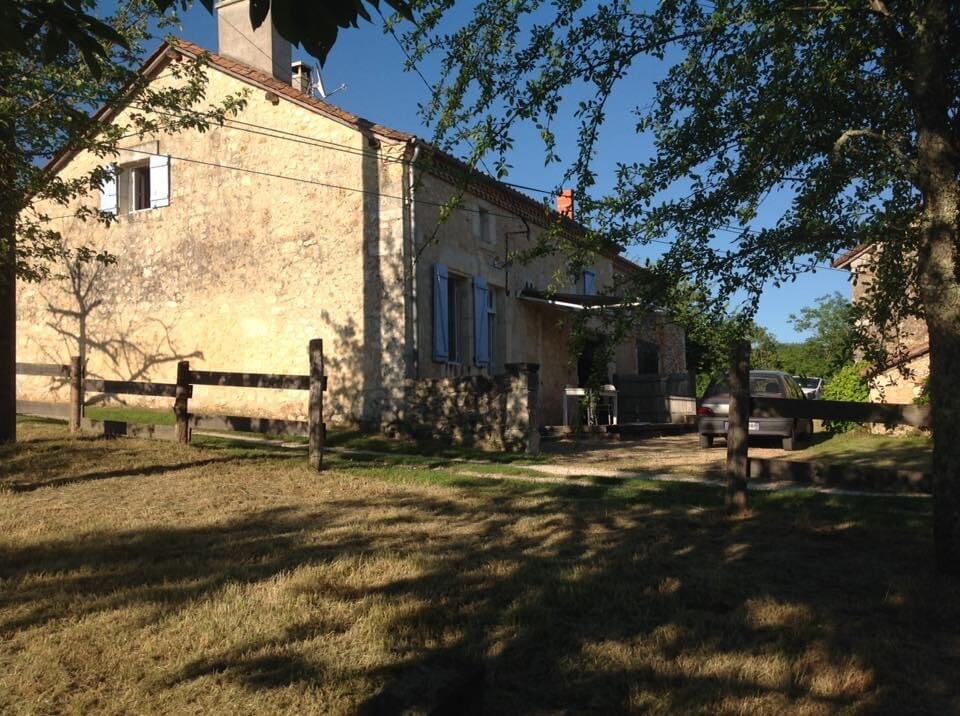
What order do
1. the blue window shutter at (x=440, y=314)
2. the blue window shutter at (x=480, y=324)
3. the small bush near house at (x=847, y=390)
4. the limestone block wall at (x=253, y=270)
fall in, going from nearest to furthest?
the limestone block wall at (x=253, y=270), the blue window shutter at (x=440, y=314), the blue window shutter at (x=480, y=324), the small bush near house at (x=847, y=390)

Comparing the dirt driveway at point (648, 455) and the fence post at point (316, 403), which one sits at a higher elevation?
the fence post at point (316, 403)

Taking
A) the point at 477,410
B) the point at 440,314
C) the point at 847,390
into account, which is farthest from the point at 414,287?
the point at 847,390

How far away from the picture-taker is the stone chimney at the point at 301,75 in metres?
18.0

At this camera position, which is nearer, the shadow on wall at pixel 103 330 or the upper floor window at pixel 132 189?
Result: the shadow on wall at pixel 103 330

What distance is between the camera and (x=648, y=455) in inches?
517

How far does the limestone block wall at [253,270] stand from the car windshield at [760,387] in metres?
5.85

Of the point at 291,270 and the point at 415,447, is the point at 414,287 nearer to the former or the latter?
the point at 291,270

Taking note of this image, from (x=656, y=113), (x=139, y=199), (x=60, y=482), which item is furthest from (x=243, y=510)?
(x=139, y=199)

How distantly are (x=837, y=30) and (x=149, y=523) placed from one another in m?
6.25

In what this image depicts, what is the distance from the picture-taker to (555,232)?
20.2ft

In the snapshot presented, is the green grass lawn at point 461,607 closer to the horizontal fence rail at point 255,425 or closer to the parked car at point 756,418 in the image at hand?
the horizontal fence rail at point 255,425

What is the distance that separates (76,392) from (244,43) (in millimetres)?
9081

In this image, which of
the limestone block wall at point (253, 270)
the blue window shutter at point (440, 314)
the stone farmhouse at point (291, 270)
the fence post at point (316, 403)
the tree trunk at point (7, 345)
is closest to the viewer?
the fence post at point (316, 403)

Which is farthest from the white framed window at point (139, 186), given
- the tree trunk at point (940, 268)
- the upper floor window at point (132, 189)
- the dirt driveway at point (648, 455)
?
the tree trunk at point (940, 268)
